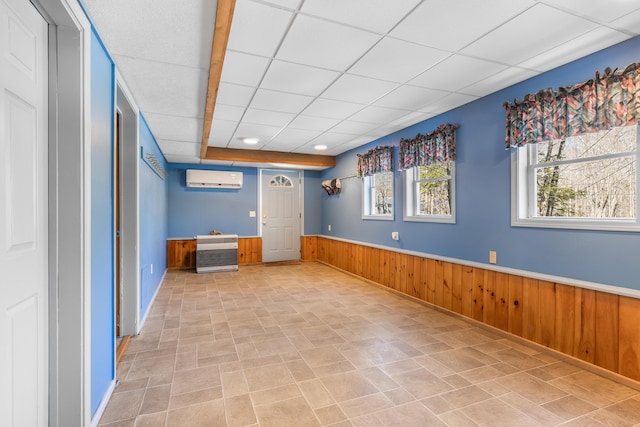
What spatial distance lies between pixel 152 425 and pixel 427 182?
3.81 m

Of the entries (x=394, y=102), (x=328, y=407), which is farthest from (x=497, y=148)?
(x=328, y=407)

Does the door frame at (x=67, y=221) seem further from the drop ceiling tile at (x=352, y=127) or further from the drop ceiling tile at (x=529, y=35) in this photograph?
the drop ceiling tile at (x=352, y=127)

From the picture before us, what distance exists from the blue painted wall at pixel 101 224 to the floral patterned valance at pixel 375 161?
142 inches

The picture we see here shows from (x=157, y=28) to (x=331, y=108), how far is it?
2.07 meters

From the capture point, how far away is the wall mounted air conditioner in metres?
6.66

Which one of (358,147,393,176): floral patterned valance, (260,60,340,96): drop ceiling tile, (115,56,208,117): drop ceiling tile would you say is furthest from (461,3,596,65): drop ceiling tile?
(358,147,393,176): floral patterned valance

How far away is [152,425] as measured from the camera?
70.3 inches

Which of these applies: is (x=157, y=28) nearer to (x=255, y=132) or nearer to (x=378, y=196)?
(x=255, y=132)

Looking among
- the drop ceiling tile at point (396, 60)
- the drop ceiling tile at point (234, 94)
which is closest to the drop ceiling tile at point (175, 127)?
the drop ceiling tile at point (234, 94)

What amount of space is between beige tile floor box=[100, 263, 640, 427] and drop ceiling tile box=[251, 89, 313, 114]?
7.90ft

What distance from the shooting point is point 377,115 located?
3.88 meters

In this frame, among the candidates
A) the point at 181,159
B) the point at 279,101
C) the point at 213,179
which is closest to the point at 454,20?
the point at 279,101

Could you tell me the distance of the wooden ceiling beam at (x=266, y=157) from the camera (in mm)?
5727

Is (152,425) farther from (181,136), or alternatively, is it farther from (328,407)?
(181,136)
